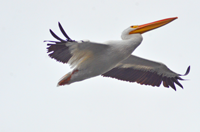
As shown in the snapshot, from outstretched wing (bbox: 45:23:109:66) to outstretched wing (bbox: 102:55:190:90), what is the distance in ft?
6.19

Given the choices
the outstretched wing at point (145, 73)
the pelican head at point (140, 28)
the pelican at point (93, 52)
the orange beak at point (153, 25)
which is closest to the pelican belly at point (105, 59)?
the pelican at point (93, 52)

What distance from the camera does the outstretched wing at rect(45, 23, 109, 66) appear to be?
9384 millimetres

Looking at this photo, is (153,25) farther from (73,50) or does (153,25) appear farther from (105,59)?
(73,50)

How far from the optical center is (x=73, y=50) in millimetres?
9734

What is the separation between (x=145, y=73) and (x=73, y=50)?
10.3 ft

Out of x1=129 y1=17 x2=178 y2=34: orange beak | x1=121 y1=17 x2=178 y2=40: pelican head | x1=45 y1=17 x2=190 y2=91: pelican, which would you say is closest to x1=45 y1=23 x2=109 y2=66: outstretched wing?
x1=45 y1=17 x2=190 y2=91: pelican

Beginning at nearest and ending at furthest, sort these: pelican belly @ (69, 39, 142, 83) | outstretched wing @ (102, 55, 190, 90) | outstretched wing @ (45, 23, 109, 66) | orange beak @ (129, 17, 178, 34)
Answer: outstretched wing @ (45, 23, 109, 66) → pelican belly @ (69, 39, 142, 83) → orange beak @ (129, 17, 178, 34) → outstretched wing @ (102, 55, 190, 90)

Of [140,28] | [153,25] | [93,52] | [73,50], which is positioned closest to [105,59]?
[93,52]

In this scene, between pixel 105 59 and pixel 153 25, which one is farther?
pixel 153 25

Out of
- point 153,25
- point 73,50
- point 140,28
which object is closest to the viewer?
point 73,50

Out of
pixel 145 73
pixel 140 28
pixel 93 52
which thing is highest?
pixel 140 28

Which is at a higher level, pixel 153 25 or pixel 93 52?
pixel 153 25

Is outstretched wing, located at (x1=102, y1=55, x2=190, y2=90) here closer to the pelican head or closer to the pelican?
the pelican head

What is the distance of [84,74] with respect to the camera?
1010 cm
